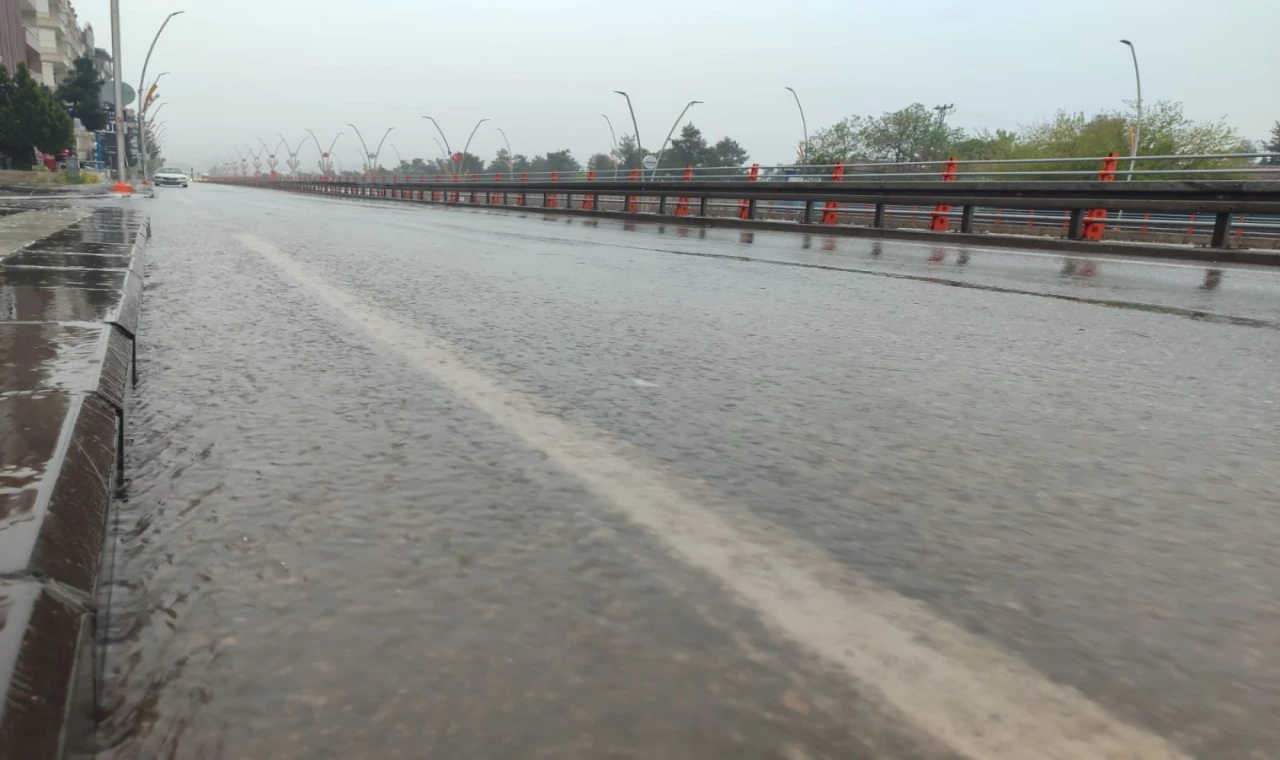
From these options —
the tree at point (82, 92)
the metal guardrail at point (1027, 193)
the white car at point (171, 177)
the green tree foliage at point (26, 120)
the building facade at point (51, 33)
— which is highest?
the building facade at point (51, 33)

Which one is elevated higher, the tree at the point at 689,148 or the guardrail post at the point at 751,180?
the tree at the point at 689,148

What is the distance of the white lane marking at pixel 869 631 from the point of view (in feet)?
4.36

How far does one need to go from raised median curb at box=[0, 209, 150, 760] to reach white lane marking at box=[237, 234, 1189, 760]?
3.37 feet

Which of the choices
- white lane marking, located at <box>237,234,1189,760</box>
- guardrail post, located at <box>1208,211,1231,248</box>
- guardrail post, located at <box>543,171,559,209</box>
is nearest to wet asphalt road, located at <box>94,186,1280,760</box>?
white lane marking, located at <box>237,234,1189,760</box>

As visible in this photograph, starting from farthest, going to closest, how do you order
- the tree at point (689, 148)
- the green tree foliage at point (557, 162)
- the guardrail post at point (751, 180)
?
the green tree foliage at point (557, 162), the tree at point (689, 148), the guardrail post at point (751, 180)

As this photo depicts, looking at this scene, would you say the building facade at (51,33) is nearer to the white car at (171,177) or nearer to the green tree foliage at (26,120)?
the white car at (171,177)

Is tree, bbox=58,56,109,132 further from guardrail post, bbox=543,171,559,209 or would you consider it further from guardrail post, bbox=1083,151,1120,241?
guardrail post, bbox=1083,151,1120,241

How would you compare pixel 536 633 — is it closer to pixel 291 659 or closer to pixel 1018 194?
pixel 291 659

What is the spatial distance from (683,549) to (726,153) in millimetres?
132909

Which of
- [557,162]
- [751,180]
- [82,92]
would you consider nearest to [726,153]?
[557,162]

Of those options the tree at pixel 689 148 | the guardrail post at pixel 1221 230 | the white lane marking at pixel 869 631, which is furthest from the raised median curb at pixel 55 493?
the tree at pixel 689 148

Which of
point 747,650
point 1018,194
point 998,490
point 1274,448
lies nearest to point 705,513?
point 747,650

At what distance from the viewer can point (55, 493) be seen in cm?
169

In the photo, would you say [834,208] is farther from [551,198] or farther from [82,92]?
[82,92]
